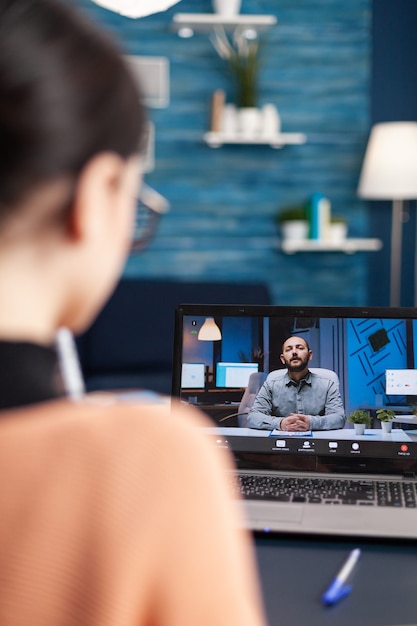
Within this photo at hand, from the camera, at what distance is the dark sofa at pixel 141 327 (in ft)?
13.2

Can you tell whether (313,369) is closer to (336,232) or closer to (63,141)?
(63,141)

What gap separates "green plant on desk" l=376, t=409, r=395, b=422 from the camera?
1.40m

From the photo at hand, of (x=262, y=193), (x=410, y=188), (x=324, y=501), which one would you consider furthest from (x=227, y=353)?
(x=262, y=193)

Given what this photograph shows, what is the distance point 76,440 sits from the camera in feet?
1.33

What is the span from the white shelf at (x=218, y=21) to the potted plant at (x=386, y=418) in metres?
3.32

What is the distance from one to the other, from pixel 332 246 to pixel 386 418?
2985 millimetres

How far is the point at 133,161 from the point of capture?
487mm

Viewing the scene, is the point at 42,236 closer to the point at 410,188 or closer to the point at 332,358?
the point at 332,358

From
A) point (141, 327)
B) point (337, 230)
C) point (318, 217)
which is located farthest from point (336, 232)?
point (141, 327)

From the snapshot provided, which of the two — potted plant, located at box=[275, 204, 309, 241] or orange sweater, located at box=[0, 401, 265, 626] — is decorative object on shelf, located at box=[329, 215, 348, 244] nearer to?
potted plant, located at box=[275, 204, 309, 241]

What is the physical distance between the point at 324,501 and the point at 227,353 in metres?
0.35

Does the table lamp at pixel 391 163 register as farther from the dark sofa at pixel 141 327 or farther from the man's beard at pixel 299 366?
the man's beard at pixel 299 366

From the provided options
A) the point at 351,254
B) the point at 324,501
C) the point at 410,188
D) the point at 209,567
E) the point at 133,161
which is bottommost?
the point at 324,501

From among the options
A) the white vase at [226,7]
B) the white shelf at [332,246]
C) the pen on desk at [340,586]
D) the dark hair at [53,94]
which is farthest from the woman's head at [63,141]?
the white vase at [226,7]
